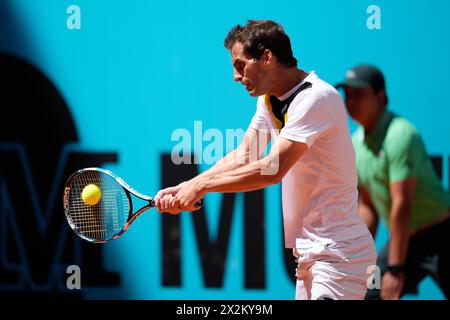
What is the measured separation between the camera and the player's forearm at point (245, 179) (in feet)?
10.9

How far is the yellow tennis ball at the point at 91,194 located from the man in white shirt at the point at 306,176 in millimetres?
503

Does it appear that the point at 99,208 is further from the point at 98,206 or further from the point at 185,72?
the point at 185,72

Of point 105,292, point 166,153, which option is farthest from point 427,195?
point 105,292

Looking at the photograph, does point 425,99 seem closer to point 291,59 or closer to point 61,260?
point 291,59

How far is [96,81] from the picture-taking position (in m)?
5.29

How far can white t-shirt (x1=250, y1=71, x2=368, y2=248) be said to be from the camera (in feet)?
11.0

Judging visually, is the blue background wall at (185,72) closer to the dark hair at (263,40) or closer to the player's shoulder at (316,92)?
the dark hair at (263,40)

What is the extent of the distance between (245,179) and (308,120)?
32cm

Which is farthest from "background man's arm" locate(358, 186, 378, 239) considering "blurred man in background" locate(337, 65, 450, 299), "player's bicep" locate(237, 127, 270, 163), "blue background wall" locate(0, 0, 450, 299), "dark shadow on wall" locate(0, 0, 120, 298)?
"dark shadow on wall" locate(0, 0, 120, 298)

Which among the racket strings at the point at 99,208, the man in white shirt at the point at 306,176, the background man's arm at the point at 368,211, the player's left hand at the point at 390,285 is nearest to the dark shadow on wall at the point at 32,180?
the racket strings at the point at 99,208

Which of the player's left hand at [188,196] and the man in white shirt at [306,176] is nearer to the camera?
the man in white shirt at [306,176]

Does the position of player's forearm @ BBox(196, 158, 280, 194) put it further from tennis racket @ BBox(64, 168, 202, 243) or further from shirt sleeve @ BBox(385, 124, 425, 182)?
shirt sleeve @ BBox(385, 124, 425, 182)

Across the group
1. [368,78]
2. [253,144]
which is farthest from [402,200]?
[253,144]

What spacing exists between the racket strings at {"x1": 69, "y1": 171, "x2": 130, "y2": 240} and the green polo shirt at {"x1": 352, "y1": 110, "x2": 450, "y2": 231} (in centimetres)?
147
